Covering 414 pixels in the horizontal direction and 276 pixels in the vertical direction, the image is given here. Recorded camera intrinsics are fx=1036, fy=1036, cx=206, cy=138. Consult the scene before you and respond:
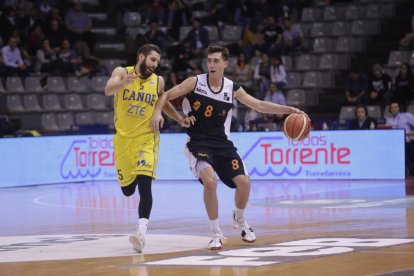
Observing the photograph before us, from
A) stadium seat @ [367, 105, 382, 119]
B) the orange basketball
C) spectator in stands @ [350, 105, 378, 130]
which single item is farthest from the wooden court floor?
stadium seat @ [367, 105, 382, 119]

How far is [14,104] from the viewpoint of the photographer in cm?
2716

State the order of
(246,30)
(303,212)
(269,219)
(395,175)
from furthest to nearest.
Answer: (246,30) → (395,175) → (303,212) → (269,219)

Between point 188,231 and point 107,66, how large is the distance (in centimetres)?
1680

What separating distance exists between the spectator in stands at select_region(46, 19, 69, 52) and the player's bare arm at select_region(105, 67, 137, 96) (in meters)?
17.9

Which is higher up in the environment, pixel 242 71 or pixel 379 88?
pixel 242 71

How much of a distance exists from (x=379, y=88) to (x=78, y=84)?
8231 mm

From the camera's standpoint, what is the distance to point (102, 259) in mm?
10070

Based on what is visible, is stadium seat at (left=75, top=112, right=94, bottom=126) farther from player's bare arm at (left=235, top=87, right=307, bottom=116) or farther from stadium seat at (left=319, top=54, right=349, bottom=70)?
player's bare arm at (left=235, top=87, right=307, bottom=116)

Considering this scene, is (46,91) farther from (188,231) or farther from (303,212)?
(188,231)

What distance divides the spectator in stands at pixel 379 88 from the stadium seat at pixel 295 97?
208cm

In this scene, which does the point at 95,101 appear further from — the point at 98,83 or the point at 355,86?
the point at 355,86

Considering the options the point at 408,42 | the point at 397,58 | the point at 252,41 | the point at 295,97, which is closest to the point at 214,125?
the point at 295,97

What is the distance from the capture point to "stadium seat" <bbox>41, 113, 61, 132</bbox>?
86.6ft

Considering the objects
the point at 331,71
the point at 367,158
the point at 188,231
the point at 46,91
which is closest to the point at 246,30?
the point at 331,71
